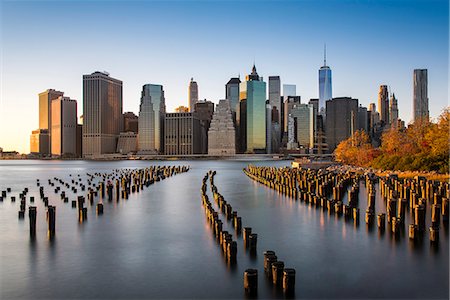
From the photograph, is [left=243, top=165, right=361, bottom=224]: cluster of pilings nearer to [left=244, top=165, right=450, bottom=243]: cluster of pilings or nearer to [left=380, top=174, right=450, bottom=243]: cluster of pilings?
[left=244, top=165, right=450, bottom=243]: cluster of pilings

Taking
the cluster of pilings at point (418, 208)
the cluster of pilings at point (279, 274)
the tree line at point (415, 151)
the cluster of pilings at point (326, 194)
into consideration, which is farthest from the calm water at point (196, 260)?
the tree line at point (415, 151)

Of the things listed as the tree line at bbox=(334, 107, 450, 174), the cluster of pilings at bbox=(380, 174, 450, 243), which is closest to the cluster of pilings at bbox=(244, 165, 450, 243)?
the cluster of pilings at bbox=(380, 174, 450, 243)

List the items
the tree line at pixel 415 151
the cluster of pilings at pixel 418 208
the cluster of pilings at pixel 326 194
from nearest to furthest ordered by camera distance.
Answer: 1. the cluster of pilings at pixel 418 208
2. the cluster of pilings at pixel 326 194
3. the tree line at pixel 415 151

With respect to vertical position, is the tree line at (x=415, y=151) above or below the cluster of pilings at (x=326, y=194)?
above

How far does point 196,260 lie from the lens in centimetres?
1928

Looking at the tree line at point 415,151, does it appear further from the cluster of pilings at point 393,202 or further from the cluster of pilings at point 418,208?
the cluster of pilings at point 418,208

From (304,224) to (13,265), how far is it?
16.8 meters

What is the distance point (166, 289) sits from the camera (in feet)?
51.6

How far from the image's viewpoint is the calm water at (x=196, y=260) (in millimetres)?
15587

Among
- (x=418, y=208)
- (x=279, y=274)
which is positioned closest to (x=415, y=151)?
(x=418, y=208)

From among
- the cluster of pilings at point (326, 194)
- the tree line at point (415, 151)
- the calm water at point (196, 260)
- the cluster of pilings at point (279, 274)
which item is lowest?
the calm water at point (196, 260)

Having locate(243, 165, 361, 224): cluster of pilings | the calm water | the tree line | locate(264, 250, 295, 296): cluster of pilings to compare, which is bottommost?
the calm water

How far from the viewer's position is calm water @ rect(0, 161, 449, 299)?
15587mm

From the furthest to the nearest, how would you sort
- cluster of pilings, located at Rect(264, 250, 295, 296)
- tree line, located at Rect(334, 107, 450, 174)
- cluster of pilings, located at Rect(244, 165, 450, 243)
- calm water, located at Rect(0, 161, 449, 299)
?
tree line, located at Rect(334, 107, 450, 174) < cluster of pilings, located at Rect(244, 165, 450, 243) < calm water, located at Rect(0, 161, 449, 299) < cluster of pilings, located at Rect(264, 250, 295, 296)
